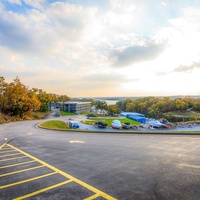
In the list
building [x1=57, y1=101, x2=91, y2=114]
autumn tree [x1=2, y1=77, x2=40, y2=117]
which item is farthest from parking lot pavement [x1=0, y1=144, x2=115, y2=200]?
building [x1=57, y1=101, x2=91, y2=114]

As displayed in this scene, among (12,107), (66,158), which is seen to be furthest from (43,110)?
(66,158)

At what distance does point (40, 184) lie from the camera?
5.52 metres

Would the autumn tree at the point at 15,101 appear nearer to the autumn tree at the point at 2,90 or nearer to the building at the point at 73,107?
the autumn tree at the point at 2,90

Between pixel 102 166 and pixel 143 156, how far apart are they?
2346mm

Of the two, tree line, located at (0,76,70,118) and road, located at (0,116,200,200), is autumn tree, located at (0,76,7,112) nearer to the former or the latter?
tree line, located at (0,76,70,118)

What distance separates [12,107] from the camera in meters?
46.6

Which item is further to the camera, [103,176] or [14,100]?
[14,100]

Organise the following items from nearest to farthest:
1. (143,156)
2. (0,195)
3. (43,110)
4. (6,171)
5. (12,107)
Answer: (0,195) → (6,171) → (143,156) → (12,107) → (43,110)

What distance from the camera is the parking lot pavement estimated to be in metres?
4.76

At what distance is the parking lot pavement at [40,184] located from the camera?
476cm

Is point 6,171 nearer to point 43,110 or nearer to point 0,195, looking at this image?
point 0,195

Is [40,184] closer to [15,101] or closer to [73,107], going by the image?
[15,101]

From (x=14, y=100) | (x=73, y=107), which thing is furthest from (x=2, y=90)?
(x=73, y=107)

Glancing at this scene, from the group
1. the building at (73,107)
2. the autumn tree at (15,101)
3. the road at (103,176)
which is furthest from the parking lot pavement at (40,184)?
the building at (73,107)
